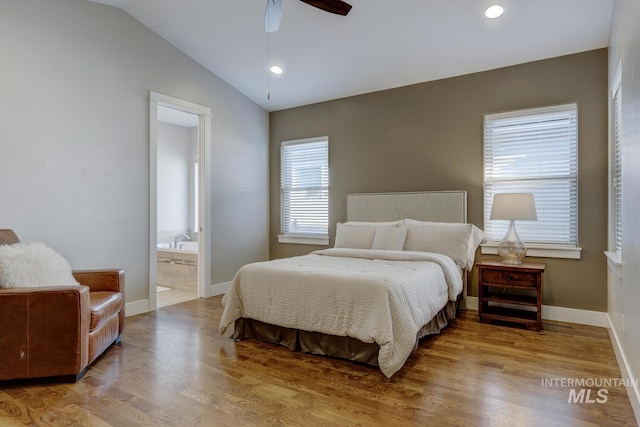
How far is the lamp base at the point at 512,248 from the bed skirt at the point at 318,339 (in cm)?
85

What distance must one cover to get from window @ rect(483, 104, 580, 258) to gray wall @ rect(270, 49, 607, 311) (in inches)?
3.2

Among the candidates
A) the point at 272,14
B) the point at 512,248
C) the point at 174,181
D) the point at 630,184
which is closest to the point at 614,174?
the point at 512,248

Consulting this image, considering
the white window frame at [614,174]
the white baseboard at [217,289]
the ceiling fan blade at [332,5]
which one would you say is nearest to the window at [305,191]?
the white baseboard at [217,289]

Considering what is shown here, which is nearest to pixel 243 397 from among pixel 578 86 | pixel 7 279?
pixel 7 279

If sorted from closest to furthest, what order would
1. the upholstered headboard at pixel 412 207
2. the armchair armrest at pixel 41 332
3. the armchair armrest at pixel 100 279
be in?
the armchair armrest at pixel 41 332, the armchair armrest at pixel 100 279, the upholstered headboard at pixel 412 207

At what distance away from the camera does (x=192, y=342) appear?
3158mm

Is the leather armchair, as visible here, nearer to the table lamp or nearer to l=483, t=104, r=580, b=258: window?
the table lamp

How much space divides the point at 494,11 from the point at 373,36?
111 centimetres

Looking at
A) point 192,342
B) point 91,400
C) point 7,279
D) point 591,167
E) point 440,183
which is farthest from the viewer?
point 440,183

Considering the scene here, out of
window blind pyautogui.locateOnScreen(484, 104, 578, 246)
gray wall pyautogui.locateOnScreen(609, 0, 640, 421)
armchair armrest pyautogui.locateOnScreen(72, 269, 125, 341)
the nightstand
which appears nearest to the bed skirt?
the nightstand

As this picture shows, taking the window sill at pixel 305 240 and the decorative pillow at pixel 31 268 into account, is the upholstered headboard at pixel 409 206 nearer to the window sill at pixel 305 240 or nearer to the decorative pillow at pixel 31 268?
the window sill at pixel 305 240

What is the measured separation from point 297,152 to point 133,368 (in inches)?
146

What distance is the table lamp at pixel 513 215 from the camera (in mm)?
3553

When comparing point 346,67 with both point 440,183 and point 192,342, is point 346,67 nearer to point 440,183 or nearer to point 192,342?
point 440,183
